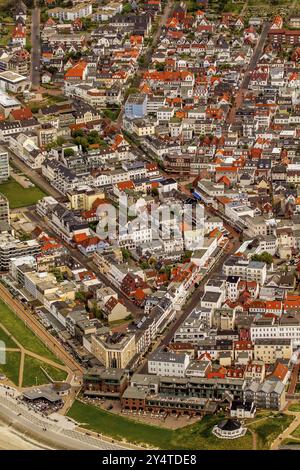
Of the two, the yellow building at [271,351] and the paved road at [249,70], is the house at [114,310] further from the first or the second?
the paved road at [249,70]

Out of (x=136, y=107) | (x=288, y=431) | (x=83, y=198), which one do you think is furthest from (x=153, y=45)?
(x=288, y=431)

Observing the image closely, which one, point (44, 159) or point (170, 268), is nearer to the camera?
point (170, 268)

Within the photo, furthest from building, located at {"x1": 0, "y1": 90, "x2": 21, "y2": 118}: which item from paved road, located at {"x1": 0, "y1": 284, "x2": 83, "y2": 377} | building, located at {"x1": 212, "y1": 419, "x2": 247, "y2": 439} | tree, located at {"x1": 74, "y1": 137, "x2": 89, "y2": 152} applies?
building, located at {"x1": 212, "y1": 419, "x2": 247, "y2": 439}

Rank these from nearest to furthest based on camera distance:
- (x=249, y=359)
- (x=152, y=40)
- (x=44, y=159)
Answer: (x=249, y=359) → (x=44, y=159) → (x=152, y=40)

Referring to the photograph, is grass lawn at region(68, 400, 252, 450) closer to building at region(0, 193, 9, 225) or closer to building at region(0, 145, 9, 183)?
building at region(0, 193, 9, 225)

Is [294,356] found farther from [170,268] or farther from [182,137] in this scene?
[182,137]

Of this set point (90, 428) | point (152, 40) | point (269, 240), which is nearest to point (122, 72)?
point (152, 40)
